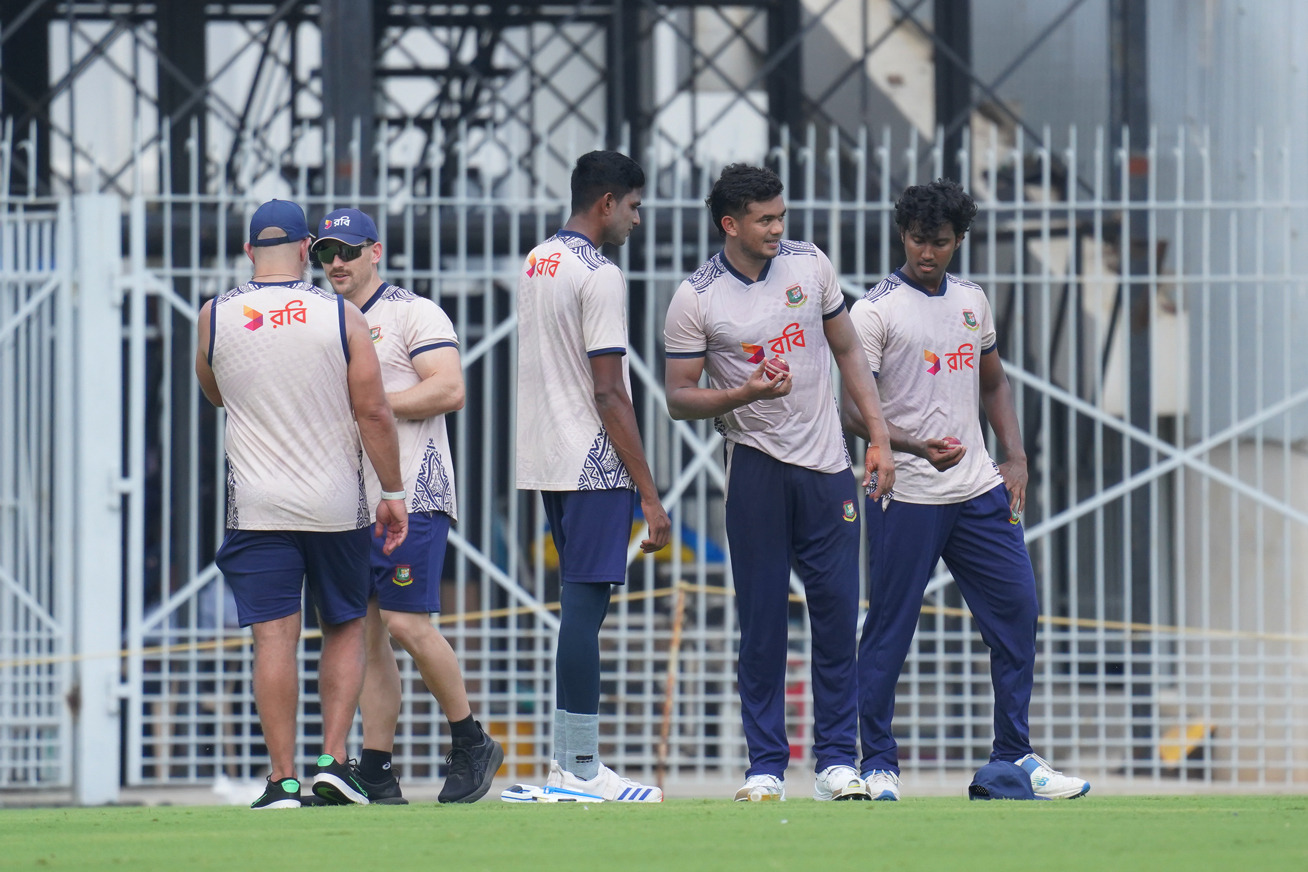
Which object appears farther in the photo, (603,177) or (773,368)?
(603,177)

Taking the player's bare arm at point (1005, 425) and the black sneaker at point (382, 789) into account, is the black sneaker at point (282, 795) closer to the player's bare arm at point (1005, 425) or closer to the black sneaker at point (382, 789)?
the black sneaker at point (382, 789)

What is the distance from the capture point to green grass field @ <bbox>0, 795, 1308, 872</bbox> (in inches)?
128

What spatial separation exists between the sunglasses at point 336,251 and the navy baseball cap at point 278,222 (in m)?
0.26

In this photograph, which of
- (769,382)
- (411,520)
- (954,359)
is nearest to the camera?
(769,382)

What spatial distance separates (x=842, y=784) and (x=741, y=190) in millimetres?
1598

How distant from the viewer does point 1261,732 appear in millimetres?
7285

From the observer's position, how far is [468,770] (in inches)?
190

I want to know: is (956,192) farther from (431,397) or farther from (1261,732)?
(1261,732)

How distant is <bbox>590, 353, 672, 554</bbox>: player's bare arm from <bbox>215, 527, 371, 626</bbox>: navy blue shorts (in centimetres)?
72

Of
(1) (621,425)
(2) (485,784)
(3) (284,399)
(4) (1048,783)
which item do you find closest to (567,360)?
(1) (621,425)

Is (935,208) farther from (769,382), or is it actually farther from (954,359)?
(769,382)

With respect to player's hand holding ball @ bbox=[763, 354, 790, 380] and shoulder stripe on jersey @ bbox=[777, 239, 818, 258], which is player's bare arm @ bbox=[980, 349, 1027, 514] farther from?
player's hand holding ball @ bbox=[763, 354, 790, 380]

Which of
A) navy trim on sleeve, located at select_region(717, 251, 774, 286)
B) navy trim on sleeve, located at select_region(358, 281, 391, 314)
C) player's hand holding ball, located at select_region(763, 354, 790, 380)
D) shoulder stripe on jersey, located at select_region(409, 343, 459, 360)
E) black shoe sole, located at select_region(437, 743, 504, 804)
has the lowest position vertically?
black shoe sole, located at select_region(437, 743, 504, 804)

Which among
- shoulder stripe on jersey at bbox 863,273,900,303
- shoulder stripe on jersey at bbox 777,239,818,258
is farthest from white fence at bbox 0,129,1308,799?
shoulder stripe on jersey at bbox 777,239,818,258
